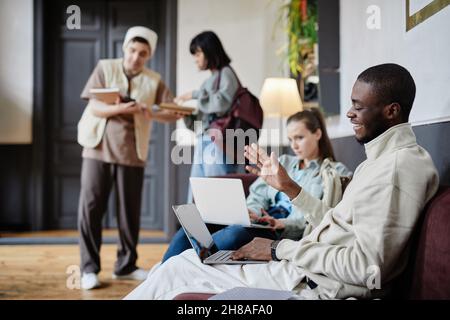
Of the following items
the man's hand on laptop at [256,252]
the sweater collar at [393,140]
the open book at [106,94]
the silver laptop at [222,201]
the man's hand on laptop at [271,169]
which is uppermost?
the open book at [106,94]

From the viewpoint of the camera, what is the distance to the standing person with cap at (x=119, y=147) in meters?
2.72

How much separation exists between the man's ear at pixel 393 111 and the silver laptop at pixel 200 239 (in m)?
0.49

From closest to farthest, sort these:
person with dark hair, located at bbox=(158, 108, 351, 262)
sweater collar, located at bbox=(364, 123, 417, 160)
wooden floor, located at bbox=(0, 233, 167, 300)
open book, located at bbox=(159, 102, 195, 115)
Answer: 1. sweater collar, located at bbox=(364, 123, 417, 160)
2. person with dark hair, located at bbox=(158, 108, 351, 262)
3. wooden floor, located at bbox=(0, 233, 167, 300)
4. open book, located at bbox=(159, 102, 195, 115)

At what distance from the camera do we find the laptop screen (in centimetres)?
136

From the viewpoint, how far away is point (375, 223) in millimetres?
1019

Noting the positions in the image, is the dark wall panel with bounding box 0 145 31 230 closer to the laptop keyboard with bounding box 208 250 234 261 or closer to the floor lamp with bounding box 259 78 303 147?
the laptop keyboard with bounding box 208 250 234 261

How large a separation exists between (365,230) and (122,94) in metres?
2.00

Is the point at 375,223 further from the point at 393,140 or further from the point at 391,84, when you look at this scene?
the point at 391,84

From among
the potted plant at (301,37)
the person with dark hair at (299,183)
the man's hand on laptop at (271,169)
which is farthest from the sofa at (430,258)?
the potted plant at (301,37)

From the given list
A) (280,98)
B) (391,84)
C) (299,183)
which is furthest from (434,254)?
(280,98)

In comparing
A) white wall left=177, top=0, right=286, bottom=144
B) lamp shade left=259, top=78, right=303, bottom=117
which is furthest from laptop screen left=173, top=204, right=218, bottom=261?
white wall left=177, top=0, right=286, bottom=144

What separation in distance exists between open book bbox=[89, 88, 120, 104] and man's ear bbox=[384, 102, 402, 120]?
5.61 ft

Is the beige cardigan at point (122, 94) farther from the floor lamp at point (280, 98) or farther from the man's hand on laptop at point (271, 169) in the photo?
the man's hand on laptop at point (271, 169)

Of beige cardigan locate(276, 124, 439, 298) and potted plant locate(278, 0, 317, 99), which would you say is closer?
beige cardigan locate(276, 124, 439, 298)
